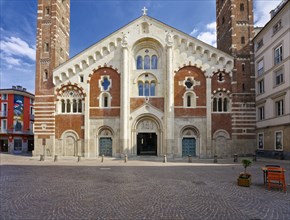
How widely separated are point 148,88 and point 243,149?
15.0 m

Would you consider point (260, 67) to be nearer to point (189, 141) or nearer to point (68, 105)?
point (189, 141)

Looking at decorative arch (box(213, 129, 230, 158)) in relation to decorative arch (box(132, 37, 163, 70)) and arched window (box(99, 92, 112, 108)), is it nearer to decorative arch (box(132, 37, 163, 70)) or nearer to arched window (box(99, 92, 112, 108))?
decorative arch (box(132, 37, 163, 70))

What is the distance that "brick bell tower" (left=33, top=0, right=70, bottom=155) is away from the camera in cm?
3120

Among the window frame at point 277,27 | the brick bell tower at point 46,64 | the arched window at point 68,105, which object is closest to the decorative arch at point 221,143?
the window frame at point 277,27

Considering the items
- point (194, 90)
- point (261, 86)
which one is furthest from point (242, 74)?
point (194, 90)

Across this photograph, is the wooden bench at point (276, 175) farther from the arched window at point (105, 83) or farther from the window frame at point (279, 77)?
the arched window at point (105, 83)

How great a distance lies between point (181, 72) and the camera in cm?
3130

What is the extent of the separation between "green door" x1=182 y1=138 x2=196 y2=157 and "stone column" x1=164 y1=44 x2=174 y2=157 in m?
2.01

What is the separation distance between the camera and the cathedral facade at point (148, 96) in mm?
30375

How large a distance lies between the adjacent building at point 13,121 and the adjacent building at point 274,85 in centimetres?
4318

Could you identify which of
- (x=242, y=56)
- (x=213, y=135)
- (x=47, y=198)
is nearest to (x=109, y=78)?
(x=213, y=135)

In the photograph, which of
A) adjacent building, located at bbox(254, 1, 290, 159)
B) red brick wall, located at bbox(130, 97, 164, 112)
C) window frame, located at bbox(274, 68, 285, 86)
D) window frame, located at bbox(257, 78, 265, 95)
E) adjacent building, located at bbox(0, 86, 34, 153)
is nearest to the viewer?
adjacent building, located at bbox(254, 1, 290, 159)

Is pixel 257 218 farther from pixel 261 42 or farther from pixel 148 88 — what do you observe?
pixel 261 42

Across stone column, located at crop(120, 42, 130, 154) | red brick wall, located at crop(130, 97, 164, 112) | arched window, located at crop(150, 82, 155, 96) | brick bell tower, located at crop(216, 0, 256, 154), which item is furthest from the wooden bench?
arched window, located at crop(150, 82, 155, 96)
